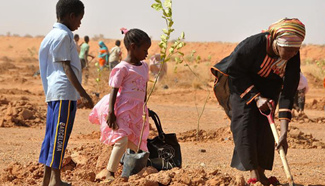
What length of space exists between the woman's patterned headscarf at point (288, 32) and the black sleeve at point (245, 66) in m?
0.19

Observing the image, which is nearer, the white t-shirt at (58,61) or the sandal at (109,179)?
the white t-shirt at (58,61)

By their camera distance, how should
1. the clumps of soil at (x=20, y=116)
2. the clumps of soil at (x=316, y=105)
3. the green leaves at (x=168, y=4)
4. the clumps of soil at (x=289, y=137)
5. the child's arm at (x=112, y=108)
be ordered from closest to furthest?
the child's arm at (x=112, y=108) < the green leaves at (x=168, y=4) < the clumps of soil at (x=289, y=137) < the clumps of soil at (x=20, y=116) < the clumps of soil at (x=316, y=105)

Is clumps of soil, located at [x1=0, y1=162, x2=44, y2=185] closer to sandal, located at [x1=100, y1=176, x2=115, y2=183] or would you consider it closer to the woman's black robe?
sandal, located at [x1=100, y1=176, x2=115, y2=183]

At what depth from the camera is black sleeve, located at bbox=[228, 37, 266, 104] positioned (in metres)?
5.10

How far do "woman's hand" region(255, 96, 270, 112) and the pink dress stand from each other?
105 centimetres

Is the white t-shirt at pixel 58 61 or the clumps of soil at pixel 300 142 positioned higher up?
the white t-shirt at pixel 58 61

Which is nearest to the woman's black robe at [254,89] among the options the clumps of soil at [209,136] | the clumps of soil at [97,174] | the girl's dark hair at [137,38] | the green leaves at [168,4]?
the clumps of soil at [97,174]

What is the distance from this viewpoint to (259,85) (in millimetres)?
5336

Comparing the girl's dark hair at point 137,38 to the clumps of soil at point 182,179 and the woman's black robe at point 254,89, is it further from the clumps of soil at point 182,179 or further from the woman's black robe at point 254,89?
the clumps of soil at point 182,179

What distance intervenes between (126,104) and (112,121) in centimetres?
22

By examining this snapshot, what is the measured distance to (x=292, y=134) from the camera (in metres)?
9.43

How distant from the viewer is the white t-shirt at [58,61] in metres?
4.60

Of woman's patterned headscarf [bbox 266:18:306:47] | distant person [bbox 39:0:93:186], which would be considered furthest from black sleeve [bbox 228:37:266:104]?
distant person [bbox 39:0:93:186]

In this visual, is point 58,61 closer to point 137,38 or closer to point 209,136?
point 137,38
